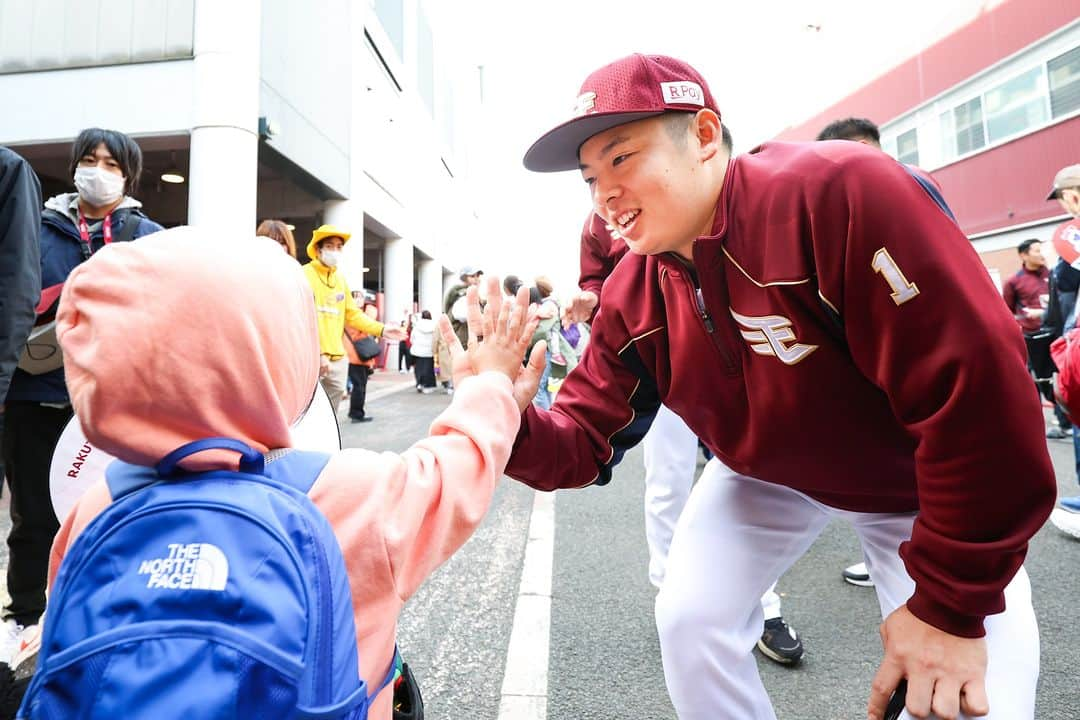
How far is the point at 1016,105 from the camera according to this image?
13.4m

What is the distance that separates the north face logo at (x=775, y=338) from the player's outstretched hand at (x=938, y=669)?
1.75 ft

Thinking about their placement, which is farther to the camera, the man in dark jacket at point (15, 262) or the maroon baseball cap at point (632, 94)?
the man in dark jacket at point (15, 262)

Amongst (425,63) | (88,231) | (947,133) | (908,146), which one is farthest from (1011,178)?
(425,63)

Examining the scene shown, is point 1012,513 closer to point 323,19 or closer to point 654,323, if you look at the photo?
point 654,323

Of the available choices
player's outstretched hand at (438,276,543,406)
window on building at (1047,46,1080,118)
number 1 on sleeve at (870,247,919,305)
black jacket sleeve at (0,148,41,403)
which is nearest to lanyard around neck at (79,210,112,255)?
black jacket sleeve at (0,148,41,403)

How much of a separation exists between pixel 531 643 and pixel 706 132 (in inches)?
75.9

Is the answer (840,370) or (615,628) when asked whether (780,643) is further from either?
(840,370)

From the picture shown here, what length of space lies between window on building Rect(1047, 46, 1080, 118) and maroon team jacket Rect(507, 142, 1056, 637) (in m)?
15.1

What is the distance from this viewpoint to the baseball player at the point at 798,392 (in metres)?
1.06

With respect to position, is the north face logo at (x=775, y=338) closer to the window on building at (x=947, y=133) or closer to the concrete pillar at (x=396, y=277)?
the window on building at (x=947, y=133)

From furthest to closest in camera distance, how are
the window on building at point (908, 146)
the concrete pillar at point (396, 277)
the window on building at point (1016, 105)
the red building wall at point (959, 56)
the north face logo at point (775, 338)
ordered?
the concrete pillar at point (396, 277) → the window on building at point (908, 146) → the window on building at point (1016, 105) → the red building wall at point (959, 56) → the north face logo at point (775, 338)

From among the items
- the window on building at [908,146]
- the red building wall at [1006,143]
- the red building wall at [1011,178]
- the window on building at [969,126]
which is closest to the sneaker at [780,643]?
the red building wall at [1011,178]

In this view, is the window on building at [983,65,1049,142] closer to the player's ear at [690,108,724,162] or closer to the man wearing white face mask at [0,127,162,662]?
the player's ear at [690,108,724,162]

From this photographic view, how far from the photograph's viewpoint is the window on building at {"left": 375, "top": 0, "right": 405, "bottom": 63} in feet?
63.6
